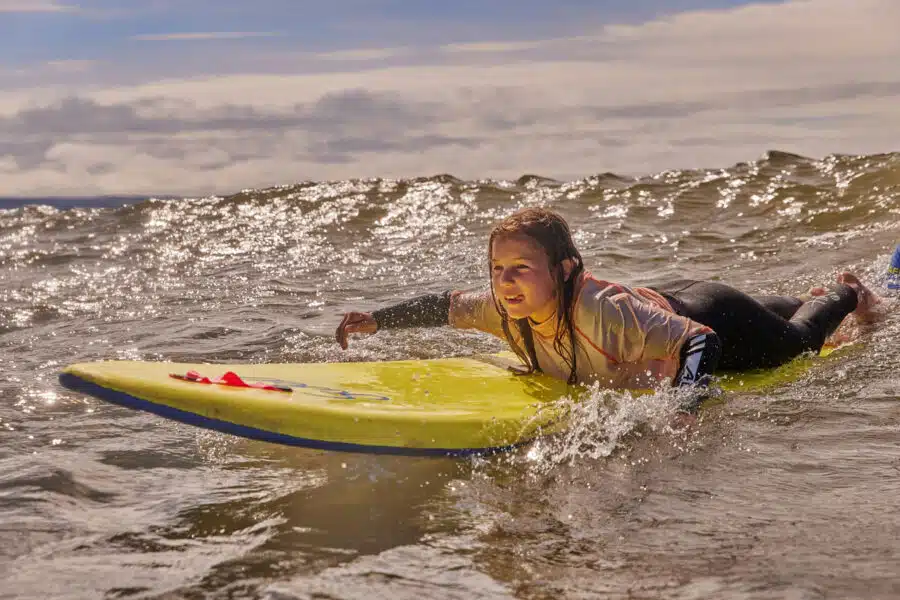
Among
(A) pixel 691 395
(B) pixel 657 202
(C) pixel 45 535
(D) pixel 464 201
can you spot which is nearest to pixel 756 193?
(B) pixel 657 202

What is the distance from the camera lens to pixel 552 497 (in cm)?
344

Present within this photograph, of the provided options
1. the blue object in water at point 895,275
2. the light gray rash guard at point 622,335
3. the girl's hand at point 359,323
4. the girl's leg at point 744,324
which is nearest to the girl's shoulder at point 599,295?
the light gray rash guard at point 622,335

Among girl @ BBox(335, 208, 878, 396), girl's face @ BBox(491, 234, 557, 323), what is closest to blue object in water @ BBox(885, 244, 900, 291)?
girl @ BBox(335, 208, 878, 396)

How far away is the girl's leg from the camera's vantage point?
15.5ft

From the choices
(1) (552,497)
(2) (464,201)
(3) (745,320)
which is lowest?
(1) (552,497)

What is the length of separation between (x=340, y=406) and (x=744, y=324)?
2236 millimetres

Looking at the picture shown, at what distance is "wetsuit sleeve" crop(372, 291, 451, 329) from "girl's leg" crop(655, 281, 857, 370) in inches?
45.7

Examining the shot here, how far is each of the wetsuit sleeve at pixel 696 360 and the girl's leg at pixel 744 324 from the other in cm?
62

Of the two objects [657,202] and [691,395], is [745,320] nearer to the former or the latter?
[691,395]

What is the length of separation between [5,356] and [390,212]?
9.09m

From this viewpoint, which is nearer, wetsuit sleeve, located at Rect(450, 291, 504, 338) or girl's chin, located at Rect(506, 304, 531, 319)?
girl's chin, located at Rect(506, 304, 531, 319)

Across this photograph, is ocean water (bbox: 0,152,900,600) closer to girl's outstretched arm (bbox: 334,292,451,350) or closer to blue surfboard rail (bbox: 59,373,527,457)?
blue surfboard rail (bbox: 59,373,527,457)

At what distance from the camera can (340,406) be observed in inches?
152

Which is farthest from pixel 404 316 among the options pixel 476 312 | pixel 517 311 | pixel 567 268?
pixel 567 268
